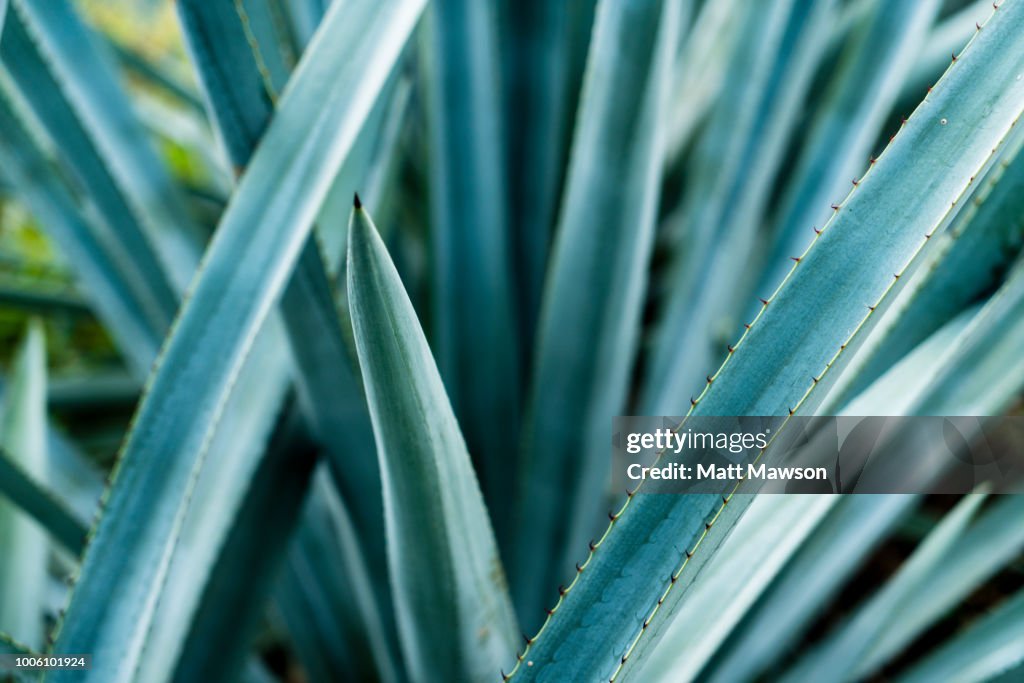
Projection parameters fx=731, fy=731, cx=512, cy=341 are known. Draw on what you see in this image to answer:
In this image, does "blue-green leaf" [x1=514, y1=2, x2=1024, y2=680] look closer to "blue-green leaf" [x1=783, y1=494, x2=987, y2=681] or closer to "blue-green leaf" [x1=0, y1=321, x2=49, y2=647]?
"blue-green leaf" [x1=783, y1=494, x2=987, y2=681]

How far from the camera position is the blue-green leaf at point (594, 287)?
1.53 feet

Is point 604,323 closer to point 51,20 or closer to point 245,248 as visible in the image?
point 245,248

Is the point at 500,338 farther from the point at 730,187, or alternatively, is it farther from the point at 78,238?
the point at 78,238

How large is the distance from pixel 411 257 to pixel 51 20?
0.44 metres

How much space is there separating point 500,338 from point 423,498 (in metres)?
0.33

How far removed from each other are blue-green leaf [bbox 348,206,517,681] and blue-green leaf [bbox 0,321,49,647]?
0.97 feet

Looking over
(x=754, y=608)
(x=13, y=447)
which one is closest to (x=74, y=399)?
(x=13, y=447)

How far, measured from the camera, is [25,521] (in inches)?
22.4

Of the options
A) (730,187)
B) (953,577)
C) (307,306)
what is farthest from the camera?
(730,187)

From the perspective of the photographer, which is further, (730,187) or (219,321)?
(730,187)

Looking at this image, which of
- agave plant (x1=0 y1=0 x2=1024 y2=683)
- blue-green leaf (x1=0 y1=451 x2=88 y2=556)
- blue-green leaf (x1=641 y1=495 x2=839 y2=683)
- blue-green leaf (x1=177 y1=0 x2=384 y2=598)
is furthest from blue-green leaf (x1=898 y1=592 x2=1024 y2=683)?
blue-green leaf (x1=0 y1=451 x2=88 y2=556)

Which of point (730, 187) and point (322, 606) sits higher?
point (730, 187)

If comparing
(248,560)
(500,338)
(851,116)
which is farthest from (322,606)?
(851,116)

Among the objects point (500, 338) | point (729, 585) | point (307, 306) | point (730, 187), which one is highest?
point (730, 187)
